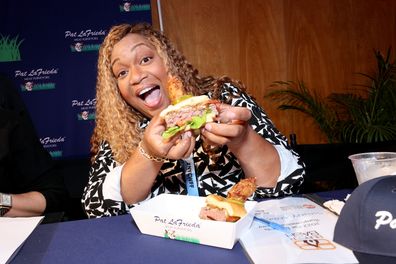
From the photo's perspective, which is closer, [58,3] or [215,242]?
[215,242]

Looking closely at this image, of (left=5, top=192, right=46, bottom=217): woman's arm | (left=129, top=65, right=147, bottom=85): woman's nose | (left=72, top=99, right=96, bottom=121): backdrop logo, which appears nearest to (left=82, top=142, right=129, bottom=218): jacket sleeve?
(left=5, top=192, right=46, bottom=217): woman's arm

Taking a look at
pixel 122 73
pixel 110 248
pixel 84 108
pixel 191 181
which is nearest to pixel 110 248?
pixel 110 248

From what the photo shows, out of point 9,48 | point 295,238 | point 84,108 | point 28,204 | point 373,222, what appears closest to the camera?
point 373,222

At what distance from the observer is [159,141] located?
108cm

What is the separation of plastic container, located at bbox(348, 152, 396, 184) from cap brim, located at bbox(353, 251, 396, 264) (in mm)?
313

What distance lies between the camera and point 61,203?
150cm

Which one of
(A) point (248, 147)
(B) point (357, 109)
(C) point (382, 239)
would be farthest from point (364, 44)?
(C) point (382, 239)

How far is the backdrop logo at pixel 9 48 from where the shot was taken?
324 centimetres

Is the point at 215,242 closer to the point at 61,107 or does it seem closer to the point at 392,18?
the point at 61,107

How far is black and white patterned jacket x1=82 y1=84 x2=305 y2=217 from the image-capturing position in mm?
1271

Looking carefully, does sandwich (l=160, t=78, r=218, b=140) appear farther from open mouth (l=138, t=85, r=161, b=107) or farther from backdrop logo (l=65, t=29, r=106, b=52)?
backdrop logo (l=65, t=29, r=106, b=52)

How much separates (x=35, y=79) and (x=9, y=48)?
32 centimetres

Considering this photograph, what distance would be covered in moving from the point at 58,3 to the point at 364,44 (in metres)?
2.89

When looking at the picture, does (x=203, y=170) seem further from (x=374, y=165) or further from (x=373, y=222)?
(x=373, y=222)
